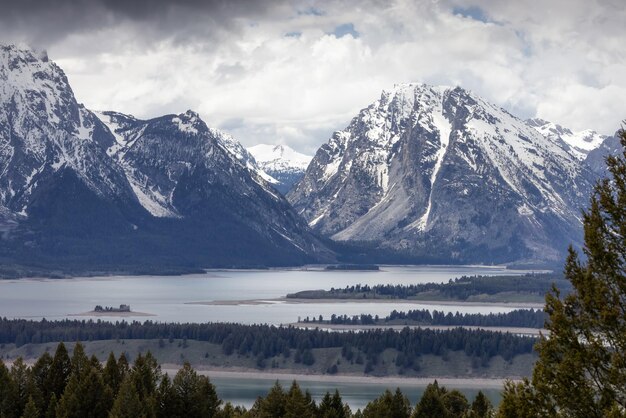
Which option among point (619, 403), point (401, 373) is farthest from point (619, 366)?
point (401, 373)

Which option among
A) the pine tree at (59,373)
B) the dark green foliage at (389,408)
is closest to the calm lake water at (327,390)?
the dark green foliage at (389,408)

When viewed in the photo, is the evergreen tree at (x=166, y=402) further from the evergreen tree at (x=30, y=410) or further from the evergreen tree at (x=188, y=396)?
the evergreen tree at (x=30, y=410)

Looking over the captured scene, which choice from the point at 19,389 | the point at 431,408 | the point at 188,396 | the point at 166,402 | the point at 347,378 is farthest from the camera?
the point at 347,378

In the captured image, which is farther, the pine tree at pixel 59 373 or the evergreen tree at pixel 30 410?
the pine tree at pixel 59 373

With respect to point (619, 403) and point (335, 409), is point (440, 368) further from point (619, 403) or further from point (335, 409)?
point (619, 403)

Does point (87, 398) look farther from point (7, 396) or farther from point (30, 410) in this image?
point (7, 396)

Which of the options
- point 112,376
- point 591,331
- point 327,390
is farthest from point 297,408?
point 327,390

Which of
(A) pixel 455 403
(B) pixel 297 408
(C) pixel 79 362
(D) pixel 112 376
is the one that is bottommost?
(B) pixel 297 408
